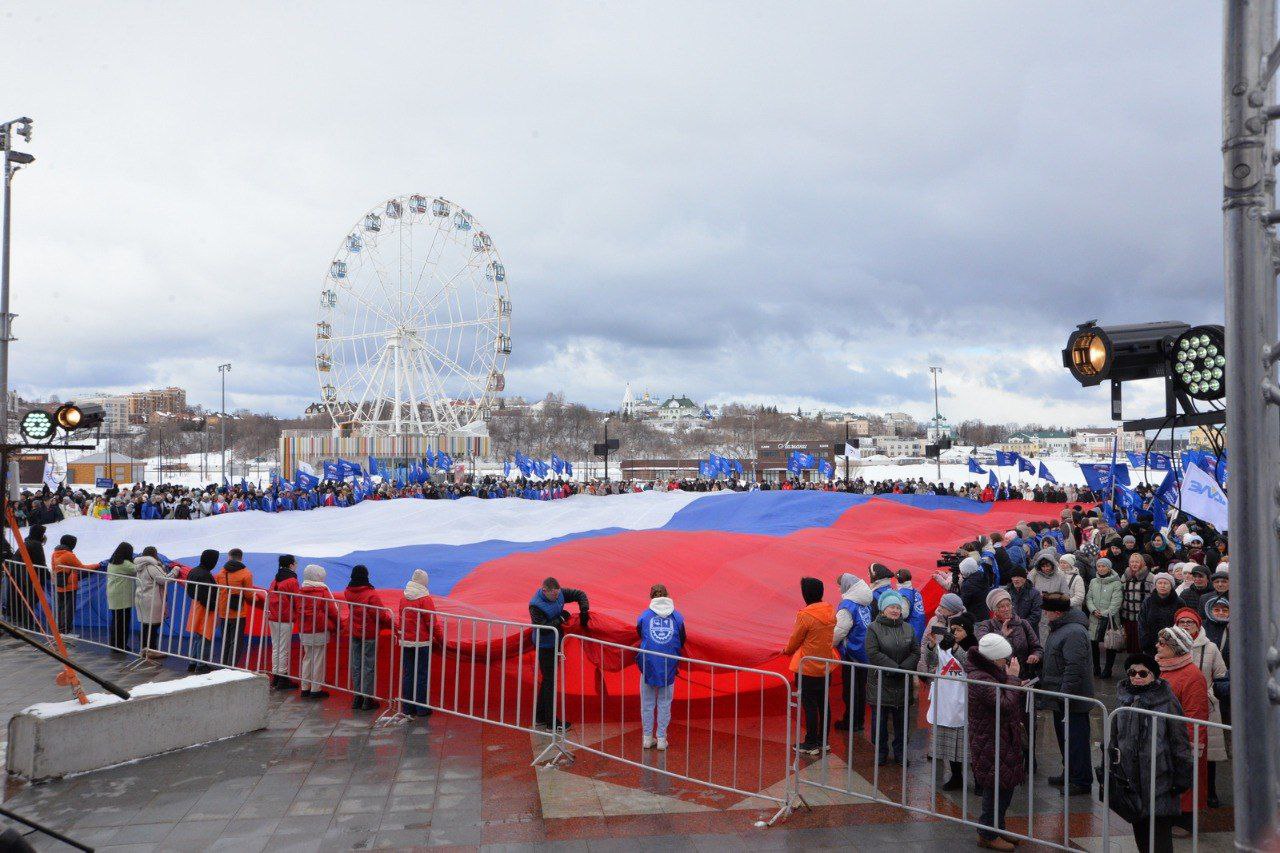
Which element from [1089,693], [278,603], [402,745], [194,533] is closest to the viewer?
[1089,693]

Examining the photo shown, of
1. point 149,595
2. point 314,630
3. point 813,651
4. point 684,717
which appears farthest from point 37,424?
point 813,651

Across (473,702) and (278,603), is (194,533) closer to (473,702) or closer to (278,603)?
(278,603)

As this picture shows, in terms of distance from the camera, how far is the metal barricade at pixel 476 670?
286 inches

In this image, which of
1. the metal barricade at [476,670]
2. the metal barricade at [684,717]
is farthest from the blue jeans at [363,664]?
the metal barricade at [684,717]

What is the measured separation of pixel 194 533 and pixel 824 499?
48.8 feet

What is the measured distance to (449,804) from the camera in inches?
229

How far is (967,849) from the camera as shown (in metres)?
5.16

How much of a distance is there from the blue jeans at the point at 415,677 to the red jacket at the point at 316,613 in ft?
3.35

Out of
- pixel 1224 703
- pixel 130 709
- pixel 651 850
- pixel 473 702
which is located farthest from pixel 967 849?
pixel 130 709

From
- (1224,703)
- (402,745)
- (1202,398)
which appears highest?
(1202,398)

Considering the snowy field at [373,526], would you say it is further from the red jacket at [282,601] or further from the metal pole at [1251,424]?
the metal pole at [1251,424]

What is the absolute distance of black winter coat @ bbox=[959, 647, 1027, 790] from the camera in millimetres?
5246

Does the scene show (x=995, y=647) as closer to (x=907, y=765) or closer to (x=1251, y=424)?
(x=907, y=765)

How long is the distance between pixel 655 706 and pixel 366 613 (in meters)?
2.96
